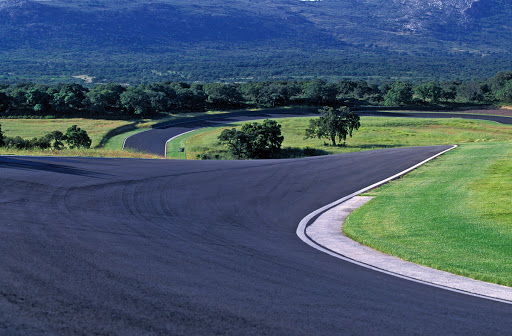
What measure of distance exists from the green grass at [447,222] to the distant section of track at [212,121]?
39.5 m

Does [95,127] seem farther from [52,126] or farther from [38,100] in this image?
[38,100]

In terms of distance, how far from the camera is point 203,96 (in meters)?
99.5

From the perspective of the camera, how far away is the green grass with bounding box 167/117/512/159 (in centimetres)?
5759

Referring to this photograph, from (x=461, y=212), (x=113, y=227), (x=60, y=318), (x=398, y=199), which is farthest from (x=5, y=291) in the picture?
(x=398, y=199)

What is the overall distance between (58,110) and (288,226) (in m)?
80.1

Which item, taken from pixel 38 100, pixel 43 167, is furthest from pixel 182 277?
pixel 38 100

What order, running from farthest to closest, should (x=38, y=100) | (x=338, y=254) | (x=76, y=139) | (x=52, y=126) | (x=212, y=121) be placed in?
(x=212, y=121) → (x=38, y=100) → (x=52, y=126) → (x=76, y=139) → (x=338, y=254)

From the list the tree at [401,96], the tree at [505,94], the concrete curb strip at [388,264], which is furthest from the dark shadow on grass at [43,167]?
the tree at [505,94]

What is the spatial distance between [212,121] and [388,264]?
3057 inches

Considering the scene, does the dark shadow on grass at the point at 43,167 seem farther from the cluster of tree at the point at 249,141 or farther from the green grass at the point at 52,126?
the green grass at the point at 52,126

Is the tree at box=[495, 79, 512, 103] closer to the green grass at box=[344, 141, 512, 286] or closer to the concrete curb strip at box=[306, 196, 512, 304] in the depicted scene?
the green grass at box=[344, 141, 512, 286]

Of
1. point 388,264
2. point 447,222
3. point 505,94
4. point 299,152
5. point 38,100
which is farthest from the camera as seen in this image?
point 505,94

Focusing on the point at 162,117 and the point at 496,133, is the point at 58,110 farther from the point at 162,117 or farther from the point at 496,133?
the point at 496,133

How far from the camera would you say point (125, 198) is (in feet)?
51.7
